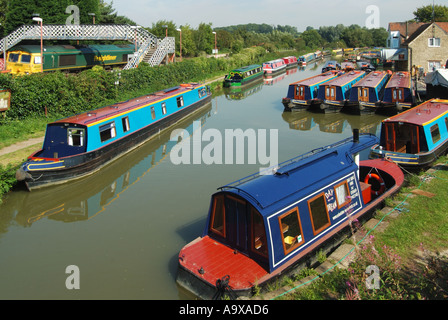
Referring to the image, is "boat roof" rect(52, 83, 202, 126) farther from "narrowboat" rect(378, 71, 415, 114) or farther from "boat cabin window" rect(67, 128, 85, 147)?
"narrowboat" rect(378, 71, 415, 114)

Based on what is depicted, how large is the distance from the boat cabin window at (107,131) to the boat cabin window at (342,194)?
995cm

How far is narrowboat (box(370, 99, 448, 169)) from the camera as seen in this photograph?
13.5m

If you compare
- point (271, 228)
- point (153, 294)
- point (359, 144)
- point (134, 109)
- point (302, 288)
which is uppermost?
point (134, 109)

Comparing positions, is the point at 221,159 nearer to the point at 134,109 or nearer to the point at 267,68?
the point at 134,109

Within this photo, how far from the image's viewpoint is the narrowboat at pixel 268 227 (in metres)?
7.25

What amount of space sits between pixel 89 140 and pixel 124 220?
15.3 feet

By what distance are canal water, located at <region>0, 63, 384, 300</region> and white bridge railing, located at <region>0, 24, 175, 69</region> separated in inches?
555

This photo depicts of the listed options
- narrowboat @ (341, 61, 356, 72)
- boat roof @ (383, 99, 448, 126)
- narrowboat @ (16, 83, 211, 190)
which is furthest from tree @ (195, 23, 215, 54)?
boat roof @ (383, 99, 448, 126)

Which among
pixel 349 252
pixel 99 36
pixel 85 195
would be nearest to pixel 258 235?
pixel 349 252

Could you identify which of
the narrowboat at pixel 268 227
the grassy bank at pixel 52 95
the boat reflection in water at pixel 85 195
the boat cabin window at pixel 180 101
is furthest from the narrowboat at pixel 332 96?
the narrowboat at pixel 268 227

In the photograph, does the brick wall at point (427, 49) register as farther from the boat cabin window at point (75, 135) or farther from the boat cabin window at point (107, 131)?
the boat cabin window at point (75, 135)

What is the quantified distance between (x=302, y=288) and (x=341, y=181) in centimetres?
310
